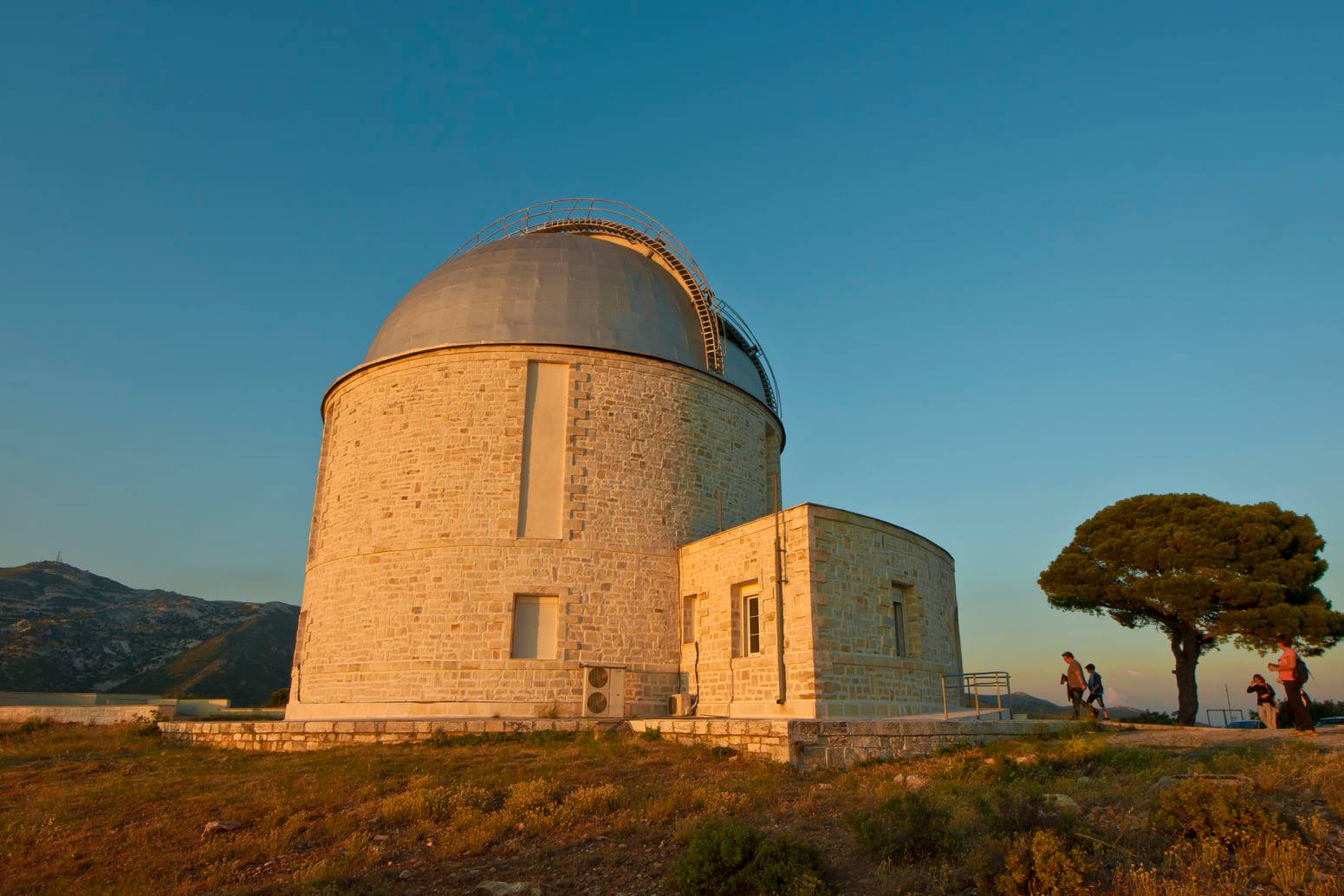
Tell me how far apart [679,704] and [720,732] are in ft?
12.9

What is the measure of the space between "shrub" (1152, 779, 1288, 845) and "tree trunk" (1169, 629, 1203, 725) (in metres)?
16.4

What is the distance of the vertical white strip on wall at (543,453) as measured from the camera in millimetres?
16828

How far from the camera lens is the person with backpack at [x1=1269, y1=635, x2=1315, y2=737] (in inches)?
511

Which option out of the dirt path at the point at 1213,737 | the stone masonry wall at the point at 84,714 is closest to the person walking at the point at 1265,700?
the dirt path at the point at 1213,737

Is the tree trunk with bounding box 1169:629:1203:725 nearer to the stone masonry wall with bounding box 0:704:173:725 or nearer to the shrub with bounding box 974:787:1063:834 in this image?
the shrub with bounding box 974:787:1063:834

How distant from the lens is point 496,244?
2119 centimetres

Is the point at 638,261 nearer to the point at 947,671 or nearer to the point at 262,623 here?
the point at 947,671

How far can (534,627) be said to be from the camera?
16.3 meters

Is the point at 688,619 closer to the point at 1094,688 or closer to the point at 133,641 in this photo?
the point at 1094,688

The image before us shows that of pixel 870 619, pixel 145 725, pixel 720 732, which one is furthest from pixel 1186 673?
pixel 145 725

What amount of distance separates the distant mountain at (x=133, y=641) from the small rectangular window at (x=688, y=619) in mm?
33600

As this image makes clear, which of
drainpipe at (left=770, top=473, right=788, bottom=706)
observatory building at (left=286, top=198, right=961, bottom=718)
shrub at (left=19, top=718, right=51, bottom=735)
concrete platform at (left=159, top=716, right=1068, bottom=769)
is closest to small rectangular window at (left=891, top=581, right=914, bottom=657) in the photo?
observatory building at (left=286, top=198, right=961, bottom=718)

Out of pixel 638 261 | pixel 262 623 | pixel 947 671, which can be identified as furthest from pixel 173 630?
pixel 947 671

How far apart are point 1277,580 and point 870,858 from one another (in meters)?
19.2
